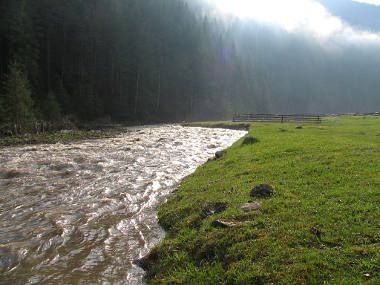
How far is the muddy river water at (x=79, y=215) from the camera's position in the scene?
26.9 ft

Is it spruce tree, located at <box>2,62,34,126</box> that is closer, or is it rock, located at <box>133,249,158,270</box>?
rock, located at <box>133,249,158,270</box>

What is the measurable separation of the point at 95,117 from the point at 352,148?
55009mm

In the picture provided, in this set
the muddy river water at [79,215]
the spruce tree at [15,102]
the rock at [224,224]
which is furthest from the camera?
the spruce tree at [15,102]

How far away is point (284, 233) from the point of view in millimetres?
7945

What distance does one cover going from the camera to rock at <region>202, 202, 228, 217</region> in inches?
421

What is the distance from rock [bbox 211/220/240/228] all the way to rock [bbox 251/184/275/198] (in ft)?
8.47

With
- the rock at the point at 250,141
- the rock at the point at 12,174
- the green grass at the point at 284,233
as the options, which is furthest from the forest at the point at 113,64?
the green grass at the point at 284,233

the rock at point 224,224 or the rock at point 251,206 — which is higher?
the rock at point 251,206

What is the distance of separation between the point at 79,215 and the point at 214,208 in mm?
5854

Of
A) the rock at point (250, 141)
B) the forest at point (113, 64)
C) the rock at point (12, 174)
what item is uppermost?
the forest at point (113, 64)

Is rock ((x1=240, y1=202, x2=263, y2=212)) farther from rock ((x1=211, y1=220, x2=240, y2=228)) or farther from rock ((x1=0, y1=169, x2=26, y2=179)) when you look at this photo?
rock ((x1=0, y1=169, x2=26, y2=179))

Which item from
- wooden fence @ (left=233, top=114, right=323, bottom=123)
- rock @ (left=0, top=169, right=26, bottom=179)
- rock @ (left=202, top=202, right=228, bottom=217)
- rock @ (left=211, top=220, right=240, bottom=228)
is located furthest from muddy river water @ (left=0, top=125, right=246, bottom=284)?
wooden fence @ (left=233, top=114, right=323, bottom=123)

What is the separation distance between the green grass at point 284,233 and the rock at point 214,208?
0.28 metres

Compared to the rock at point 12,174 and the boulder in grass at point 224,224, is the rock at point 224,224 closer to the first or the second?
the boulder in grass at point 224,224
